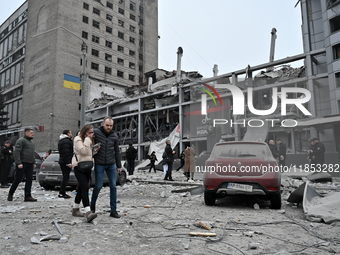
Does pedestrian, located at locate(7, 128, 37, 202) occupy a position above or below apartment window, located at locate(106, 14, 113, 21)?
below

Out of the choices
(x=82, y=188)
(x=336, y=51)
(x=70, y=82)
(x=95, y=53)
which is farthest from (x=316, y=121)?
(x=95, y=53)

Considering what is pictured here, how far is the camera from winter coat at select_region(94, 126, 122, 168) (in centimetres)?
511

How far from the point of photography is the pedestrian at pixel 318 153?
12.0m

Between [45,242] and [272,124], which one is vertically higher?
[272,124]

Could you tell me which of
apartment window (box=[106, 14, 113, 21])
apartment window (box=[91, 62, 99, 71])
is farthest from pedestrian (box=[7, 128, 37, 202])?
apartment window (box=[106, 14, 113, 21])

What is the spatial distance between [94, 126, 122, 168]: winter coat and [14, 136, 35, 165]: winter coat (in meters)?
2.84

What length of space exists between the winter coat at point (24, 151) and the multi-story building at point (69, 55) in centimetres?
3945

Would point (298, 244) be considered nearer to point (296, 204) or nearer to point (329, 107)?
point (296, 204)

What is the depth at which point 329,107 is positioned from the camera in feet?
80.8

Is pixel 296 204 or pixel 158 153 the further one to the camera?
pixel 158 153

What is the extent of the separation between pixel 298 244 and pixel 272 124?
620 inches

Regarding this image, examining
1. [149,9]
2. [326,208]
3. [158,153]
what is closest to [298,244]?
[326,208]

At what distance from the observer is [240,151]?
664 centimetres

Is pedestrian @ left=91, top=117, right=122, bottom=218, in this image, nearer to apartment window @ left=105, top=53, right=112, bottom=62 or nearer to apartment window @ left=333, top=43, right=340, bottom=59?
apartment window @ left=333, top=43, right=340, bottom=59
